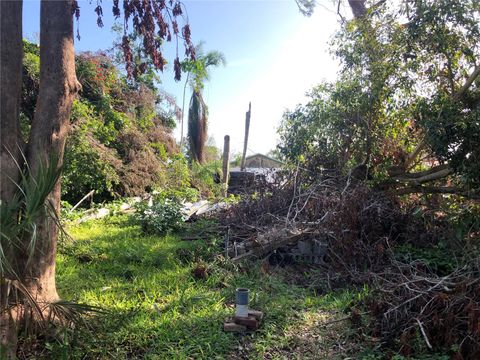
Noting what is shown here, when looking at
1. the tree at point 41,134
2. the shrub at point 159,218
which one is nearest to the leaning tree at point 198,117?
the shrub at point 159,218

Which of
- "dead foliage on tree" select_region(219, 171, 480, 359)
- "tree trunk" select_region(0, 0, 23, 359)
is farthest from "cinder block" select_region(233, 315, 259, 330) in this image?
"tree trunk" select_region(0, 0, 23, 359)

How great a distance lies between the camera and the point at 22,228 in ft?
7.88

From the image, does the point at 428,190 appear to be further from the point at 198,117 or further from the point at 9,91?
the point at 198,117

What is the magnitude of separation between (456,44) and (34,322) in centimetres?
570

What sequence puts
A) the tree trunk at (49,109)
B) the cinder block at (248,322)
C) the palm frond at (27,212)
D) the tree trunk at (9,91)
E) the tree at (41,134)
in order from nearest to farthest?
the palm frond at (27,212)
the tree at (41,134)
the tree trunk at (9,91)
the tree trunk at (49,109)
the cinder block at (248,322)

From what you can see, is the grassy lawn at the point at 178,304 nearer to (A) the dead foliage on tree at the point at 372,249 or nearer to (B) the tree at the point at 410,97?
(A) the dead foliage on tree at the point at 372,249

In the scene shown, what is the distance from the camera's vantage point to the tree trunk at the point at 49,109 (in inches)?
119

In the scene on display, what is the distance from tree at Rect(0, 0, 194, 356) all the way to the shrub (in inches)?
137

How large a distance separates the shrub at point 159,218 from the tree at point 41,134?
3473 mm

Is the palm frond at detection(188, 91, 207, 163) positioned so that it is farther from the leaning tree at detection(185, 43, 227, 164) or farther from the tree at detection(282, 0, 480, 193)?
the tree at detection(282, 0, 480, 193)

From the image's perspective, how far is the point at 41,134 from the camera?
305 cm

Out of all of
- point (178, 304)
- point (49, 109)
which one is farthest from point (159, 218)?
point (49, 109)

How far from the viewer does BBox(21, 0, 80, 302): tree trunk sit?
3.03 m

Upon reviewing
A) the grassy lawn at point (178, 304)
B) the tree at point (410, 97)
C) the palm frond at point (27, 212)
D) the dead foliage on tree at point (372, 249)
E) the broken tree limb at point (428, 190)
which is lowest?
the grassy lawn at point (178, 304)
